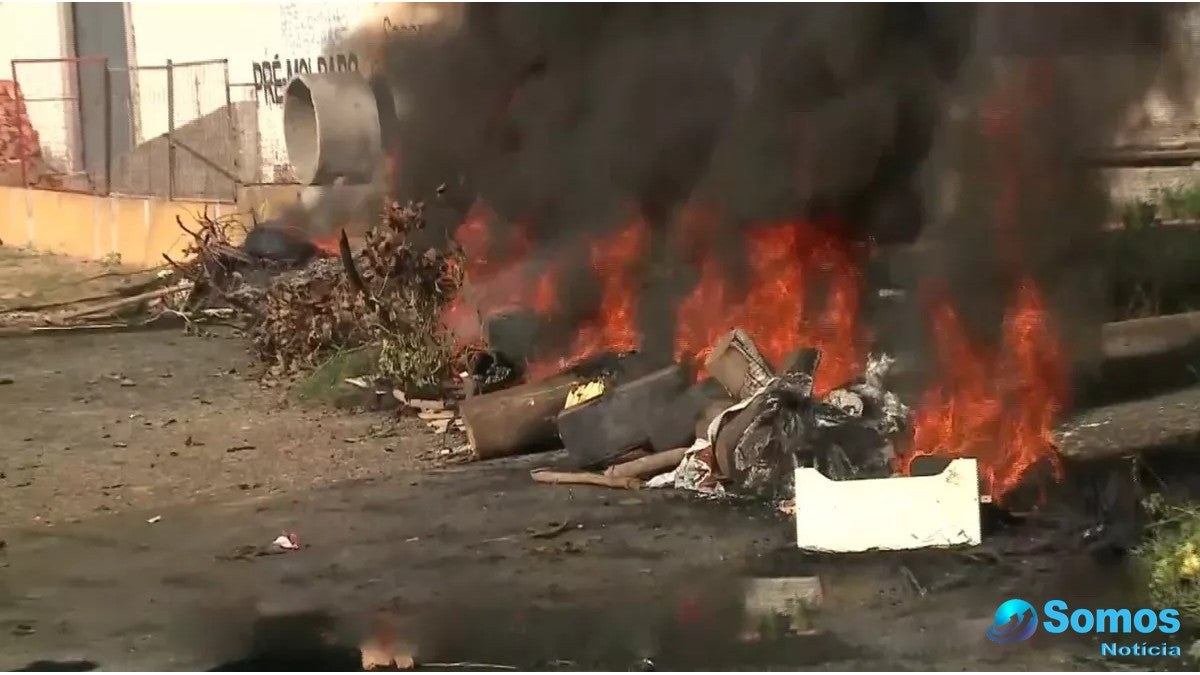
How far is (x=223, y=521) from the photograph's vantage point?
466 centimetres

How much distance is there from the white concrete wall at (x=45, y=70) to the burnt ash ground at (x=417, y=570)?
2118mm

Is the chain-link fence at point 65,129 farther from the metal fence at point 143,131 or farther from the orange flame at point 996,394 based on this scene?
the orange flame at point 996,394

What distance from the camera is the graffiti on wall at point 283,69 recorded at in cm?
677

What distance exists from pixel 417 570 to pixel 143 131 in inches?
225

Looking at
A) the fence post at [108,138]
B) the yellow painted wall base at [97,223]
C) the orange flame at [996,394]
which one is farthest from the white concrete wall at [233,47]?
the orange flame at [996,394]

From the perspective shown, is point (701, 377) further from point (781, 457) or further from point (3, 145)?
point (3, 145)

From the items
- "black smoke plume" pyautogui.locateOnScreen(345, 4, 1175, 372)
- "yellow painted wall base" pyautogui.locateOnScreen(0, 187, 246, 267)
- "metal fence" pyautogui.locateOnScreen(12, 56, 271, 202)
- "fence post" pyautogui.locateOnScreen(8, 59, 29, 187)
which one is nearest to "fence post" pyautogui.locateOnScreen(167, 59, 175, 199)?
"metal fence" pyautogui.locateOnScreen(12, 56, 271, 202)

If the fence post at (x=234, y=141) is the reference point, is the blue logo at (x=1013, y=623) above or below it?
below

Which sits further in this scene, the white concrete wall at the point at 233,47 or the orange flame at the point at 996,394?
the white concrete wall at the point at 233,47

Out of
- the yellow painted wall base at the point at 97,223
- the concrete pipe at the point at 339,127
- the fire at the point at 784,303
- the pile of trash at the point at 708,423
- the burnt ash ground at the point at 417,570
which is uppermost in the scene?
the concrete pipe at the point at 339,127

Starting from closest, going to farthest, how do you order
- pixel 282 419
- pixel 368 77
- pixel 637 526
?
pixel 637 526, pixel 282 419, pixel 368 77

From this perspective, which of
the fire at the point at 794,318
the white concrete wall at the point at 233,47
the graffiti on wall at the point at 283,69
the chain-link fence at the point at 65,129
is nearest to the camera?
the fire at the point at 794,318

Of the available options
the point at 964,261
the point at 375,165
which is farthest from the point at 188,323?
the point at 964,261

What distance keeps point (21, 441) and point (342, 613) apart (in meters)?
2.80
